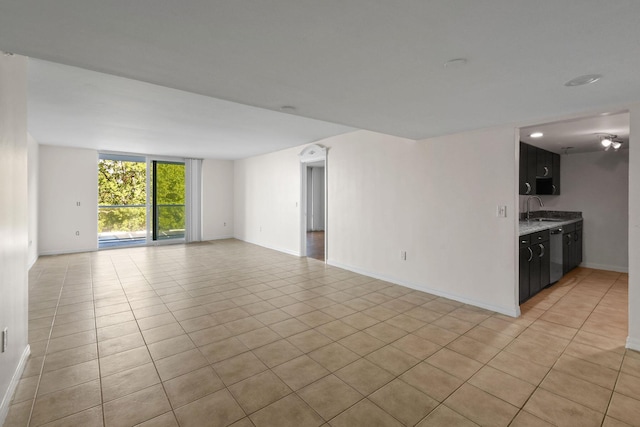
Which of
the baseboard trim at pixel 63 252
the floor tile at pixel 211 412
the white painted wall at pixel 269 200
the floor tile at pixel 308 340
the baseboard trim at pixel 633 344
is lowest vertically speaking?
the floor tile at pixel 211 412

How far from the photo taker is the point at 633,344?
8.56 ft

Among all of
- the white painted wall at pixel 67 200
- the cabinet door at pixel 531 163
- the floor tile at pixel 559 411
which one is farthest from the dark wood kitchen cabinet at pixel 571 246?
the white painted wall at pixel 67 200

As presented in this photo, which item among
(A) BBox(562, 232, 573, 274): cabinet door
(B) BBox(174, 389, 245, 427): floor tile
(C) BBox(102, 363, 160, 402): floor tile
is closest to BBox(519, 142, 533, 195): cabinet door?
(A) BBox(562, 232, 573, 274): cabinet door

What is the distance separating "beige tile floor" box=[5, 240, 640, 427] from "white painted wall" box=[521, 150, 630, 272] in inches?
53.1

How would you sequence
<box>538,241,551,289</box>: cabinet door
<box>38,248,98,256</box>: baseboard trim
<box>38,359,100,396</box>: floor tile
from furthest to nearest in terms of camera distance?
1. <box>38,248,98,256</box>: baseboard trim
2. <box>538,241,551,289</box>: cabinet door
3. <box>38,359,100,396</box>: floor tile

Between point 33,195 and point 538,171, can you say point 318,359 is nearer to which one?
point 538,171

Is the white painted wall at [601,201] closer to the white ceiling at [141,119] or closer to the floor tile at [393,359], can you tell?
the white ceiling at [141,119]

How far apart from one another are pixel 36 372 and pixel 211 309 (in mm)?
1526

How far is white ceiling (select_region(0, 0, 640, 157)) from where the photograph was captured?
4.28ft

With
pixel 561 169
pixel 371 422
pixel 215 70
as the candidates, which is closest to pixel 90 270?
pixel 215 70

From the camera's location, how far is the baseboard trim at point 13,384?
1.77 m

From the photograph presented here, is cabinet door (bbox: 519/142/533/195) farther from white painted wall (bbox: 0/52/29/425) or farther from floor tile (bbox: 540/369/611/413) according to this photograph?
white painted wall (bbox: 0/52/29/425)

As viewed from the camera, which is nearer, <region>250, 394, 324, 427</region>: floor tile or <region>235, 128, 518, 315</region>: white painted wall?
<region>250, 394, 324, 427</region>: floor tile

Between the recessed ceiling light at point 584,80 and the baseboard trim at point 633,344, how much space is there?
2.23 metres
